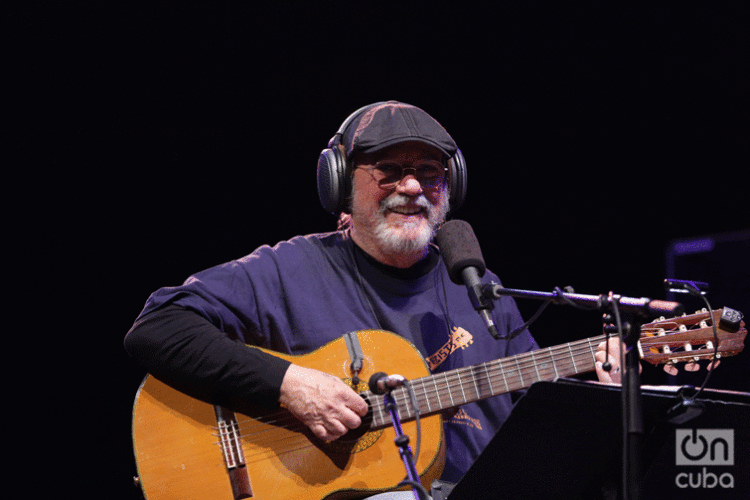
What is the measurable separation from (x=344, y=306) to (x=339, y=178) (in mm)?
606

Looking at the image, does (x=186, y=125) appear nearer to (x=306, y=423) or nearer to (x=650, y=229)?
(x=306, y=423)

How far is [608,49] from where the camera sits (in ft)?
14.2

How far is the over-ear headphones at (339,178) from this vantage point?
293 cm

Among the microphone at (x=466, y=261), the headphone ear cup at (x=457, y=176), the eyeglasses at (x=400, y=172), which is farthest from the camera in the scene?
the headphone ear cup at (x=457, y=176)

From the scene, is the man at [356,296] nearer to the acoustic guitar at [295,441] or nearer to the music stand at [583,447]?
the acoustic guitar at [295,441]

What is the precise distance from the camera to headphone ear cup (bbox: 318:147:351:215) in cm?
292

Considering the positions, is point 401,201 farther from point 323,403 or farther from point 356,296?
point 323,403

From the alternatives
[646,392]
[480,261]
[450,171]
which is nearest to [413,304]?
[450,171]

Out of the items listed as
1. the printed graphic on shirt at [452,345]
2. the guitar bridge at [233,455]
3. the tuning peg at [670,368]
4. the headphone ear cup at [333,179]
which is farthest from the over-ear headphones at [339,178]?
the tuning peg at [670,368]

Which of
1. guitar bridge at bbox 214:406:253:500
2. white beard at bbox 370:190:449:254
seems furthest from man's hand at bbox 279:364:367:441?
white beard at bbox 370:190:449:254

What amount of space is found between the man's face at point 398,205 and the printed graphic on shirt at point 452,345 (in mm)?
435

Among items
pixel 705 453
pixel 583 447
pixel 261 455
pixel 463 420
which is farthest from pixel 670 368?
pixel 261 455

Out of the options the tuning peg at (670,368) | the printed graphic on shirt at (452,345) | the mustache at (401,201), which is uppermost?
the mustache at (401,201)

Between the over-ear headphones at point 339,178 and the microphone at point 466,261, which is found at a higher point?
the over-ear headphones at point 339,178
